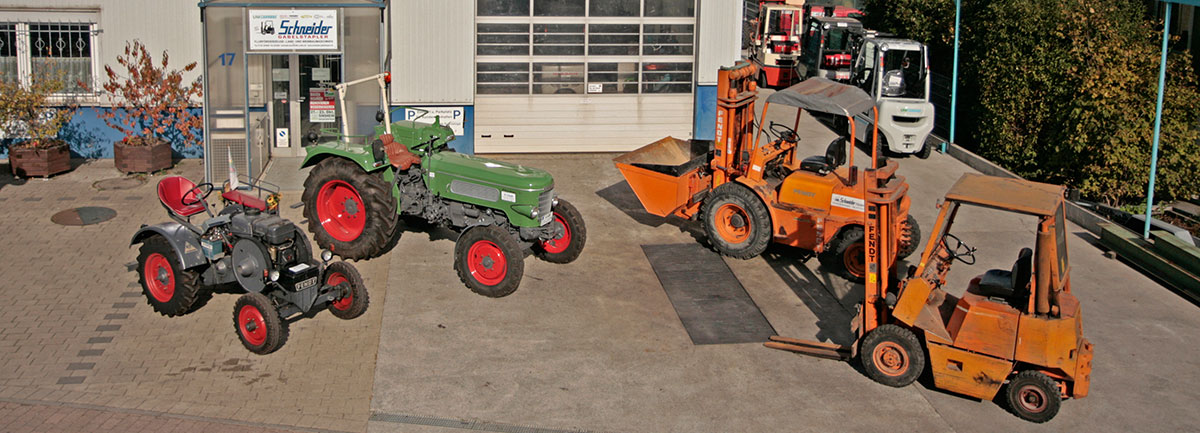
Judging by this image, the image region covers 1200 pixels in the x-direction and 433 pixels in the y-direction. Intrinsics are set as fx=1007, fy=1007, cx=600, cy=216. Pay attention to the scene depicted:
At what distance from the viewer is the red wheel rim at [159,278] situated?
9023 millimetres

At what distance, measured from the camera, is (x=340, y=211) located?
36.0 ft

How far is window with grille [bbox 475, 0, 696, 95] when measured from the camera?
15250mm

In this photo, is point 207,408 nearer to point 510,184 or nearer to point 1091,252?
point 510,184

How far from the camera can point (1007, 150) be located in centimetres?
1580

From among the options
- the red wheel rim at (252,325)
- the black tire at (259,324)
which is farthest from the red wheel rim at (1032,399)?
the red wheel rim at (252,325)

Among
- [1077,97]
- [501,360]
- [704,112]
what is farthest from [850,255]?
[1077,97]

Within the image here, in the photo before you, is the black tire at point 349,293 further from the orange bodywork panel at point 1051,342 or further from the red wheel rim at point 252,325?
the orange bodywork panel at point 1051,342

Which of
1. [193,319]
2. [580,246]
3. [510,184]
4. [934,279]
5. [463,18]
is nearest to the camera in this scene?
[934,279]

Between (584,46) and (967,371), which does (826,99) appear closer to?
(967,371)

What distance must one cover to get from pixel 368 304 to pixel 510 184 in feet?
5.93

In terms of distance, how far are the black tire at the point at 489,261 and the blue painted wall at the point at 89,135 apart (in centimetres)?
688

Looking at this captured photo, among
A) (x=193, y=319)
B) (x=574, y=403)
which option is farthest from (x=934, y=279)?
(x=193, y=319)

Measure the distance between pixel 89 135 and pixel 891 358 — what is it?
1206 centimetres

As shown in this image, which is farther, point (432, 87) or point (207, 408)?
point (432, 87)
